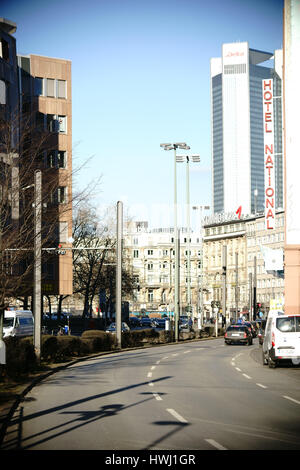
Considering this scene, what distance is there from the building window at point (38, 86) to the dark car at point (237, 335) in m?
25.5

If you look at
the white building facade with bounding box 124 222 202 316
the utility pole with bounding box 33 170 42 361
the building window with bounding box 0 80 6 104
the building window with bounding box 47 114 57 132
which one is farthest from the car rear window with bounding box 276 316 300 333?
the white building facade with bounding box 124 222 202 316

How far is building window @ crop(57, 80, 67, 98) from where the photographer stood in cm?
6388

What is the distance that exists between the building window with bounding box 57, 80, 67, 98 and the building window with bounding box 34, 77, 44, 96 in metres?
1.42

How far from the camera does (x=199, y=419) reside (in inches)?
555

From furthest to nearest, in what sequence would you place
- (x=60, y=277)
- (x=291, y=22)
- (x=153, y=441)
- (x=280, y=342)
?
(x=60, y=277) → (x=291, y=22) → (x=280, y=342) → (x=153, y=441)

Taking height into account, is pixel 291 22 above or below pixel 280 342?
above

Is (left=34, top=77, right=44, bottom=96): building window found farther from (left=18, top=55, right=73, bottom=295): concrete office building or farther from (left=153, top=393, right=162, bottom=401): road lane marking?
(left=153, top=393, right=162, bottom=401): road lane marking

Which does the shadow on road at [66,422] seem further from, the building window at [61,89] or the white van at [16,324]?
the building window at [61,89]

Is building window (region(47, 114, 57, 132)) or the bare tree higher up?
building window (region(47, 114, 57, 132))

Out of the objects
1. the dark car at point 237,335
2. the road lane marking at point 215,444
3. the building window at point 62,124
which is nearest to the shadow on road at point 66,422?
the road lane marking at point 215,444

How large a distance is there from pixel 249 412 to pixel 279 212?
123 metres

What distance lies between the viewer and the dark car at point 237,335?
53.1m

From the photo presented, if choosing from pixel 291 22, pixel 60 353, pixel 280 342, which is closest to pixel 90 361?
pixel 60 353

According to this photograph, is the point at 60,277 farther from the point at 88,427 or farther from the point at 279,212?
the point at 279,212
